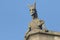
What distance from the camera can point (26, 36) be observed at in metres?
35.1

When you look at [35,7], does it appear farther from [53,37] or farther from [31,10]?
[53,37]

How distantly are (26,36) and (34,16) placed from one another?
161 centimetres

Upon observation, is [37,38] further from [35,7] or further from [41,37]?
[35,7]

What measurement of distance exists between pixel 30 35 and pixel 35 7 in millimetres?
2177

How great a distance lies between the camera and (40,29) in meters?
34.8

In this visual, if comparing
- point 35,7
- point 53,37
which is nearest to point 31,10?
point 35,7

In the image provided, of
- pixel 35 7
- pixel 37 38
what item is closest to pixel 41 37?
pixel 37 38

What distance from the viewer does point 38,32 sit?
3447cm

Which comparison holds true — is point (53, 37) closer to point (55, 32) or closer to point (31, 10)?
point (55, 32)

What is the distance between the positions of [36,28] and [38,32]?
602mm

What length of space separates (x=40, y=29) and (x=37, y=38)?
2.28ft

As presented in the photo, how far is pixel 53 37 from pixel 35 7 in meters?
2.58

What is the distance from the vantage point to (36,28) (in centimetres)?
3500

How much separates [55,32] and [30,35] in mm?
1679
